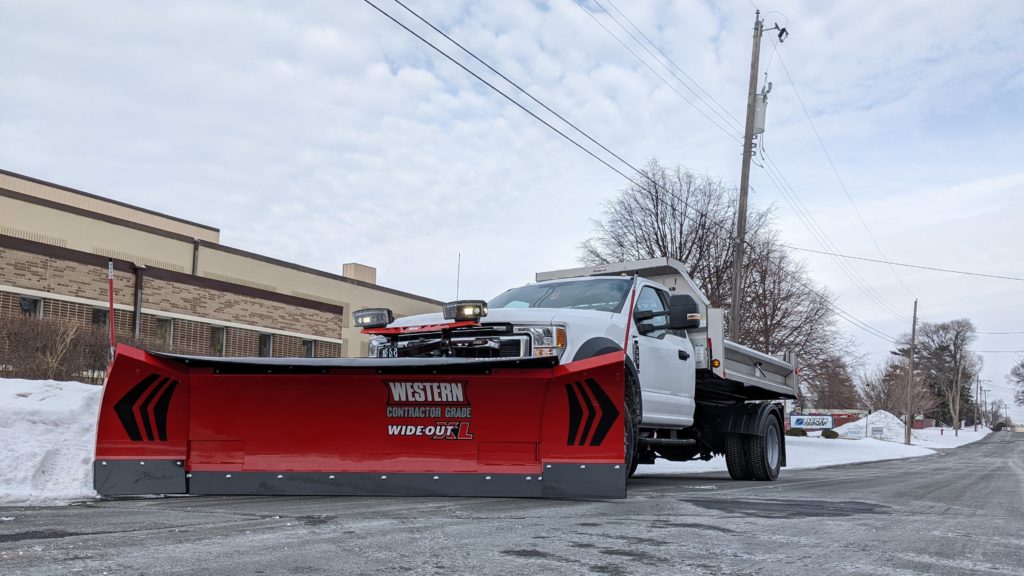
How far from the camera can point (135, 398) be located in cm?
635

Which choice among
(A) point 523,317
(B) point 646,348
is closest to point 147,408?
(A) point 523,317

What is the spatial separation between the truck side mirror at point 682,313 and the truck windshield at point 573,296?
1.55 feet

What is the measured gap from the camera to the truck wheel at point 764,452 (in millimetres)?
10328

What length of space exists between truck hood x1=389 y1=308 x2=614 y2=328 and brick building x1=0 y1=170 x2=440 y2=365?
52.7 feet

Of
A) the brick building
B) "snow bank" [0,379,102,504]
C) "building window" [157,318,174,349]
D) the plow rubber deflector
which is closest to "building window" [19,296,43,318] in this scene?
the brick building

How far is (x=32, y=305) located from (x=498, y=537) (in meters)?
23.1

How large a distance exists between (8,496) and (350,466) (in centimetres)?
287

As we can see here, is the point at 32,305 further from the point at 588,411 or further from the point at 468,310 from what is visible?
the point at 588,411

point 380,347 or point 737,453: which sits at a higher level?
point 380,347

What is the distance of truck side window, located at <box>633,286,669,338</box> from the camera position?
→ 26.6ft

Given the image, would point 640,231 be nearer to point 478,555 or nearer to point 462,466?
point 462,466

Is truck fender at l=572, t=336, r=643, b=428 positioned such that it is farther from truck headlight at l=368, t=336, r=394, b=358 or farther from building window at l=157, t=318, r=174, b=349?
building window at l=157, t=318, r=174, b=349

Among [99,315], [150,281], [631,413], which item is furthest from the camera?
[150,281]

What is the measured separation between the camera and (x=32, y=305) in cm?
2348
